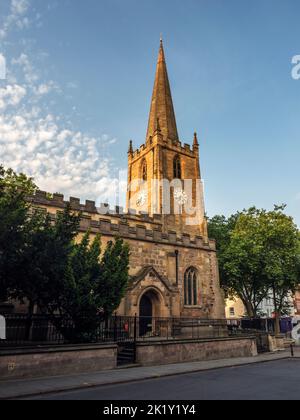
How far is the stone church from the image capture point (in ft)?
74.4

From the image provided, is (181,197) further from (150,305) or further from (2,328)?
(2,328)

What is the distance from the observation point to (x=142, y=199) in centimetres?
4019

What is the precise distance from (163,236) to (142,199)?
15249mm

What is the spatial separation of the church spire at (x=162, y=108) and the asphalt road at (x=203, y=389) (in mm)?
32499

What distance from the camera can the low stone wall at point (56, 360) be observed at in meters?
10.7

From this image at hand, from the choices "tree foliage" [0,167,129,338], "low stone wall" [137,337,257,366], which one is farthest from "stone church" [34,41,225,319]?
"tree foliage" [0,167,129,338]

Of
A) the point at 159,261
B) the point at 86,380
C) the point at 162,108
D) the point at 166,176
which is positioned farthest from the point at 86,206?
the point at 162,108

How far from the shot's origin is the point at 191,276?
26.4 metres

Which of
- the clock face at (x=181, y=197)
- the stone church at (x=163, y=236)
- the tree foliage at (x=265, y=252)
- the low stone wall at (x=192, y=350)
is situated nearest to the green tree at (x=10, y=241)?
the low stone wall at (x=192, y=350)

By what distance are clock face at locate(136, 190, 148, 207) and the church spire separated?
752cm

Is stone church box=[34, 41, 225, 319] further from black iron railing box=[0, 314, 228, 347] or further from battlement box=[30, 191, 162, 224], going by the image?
black iron railing box=[0, 314, 228, 347]
